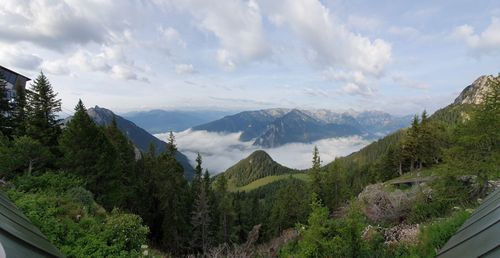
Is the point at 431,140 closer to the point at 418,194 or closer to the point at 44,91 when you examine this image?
the point at 418,194

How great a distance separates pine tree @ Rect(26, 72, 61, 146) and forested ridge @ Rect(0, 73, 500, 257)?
0.34 ft

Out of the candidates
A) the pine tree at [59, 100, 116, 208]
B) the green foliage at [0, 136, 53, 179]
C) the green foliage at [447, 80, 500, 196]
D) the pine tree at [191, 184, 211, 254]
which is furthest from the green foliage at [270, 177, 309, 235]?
the green foliage at [0, 136, 53, 179]

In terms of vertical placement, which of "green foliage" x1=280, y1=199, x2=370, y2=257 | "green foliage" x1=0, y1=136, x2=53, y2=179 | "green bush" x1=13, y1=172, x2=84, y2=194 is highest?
"green foliage" x1=0, y1=136, x2=53, y2=179

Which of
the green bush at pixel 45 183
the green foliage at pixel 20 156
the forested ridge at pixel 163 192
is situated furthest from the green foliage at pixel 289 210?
the green foliage at pixel 20 156

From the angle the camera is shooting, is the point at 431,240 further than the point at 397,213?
No

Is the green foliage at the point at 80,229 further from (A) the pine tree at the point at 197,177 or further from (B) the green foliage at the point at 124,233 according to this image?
(A) the pine tree at the point at 197,177

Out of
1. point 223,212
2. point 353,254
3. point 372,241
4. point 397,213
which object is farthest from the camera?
point 223,212

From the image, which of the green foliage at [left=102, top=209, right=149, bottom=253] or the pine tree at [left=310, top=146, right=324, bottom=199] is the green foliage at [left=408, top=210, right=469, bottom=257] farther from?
the pine tree at [left=310, top=146, right=324, bottom=199]

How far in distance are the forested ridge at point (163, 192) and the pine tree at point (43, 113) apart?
10 centimetres

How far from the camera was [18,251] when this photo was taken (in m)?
2.78

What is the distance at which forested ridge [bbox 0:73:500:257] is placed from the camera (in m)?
12.7

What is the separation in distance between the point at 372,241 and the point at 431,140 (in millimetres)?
47327

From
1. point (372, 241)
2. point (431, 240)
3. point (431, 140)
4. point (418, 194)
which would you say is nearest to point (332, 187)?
point (431, 140)

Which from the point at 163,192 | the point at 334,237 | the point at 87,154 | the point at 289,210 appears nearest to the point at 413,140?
the point at 289,210
